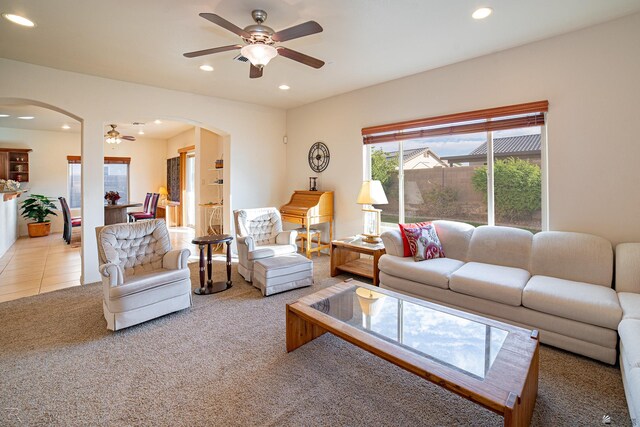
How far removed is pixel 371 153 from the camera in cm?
501

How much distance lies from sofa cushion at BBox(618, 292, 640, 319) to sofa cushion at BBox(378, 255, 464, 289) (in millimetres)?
1237

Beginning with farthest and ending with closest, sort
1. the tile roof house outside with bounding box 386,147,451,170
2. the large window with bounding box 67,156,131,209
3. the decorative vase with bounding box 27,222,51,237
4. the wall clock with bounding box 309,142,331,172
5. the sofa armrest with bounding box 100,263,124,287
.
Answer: the large window with bounding box 67,156,131,209, the decorative vase with bounding box 27,222,51,237, the wall clock with bounding box 309,142,331,172, the tile roof house outside with bounding box 386,147,451,170, the sofa armrest with bounding box 100,263,124,287

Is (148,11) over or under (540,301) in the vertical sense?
over

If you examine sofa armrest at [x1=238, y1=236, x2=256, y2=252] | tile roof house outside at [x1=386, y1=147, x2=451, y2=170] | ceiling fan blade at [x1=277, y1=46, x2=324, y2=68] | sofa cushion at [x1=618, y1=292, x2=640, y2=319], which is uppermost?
ceiling fan blade at [x1=277, y1=46, x2=324, y2=68]

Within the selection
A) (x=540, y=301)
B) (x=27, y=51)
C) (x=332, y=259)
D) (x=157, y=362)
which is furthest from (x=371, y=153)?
(x=27, y=51)

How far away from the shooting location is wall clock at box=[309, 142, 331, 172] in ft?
18.2

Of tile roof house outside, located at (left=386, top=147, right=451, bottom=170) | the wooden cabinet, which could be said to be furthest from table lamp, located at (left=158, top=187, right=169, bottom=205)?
tile roof house outside, located at (left=386, top=147, right=451, bottom=170)

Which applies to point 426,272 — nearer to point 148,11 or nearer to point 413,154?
point 413,154

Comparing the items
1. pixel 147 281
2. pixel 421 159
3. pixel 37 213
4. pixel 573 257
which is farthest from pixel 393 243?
pixel 37 213

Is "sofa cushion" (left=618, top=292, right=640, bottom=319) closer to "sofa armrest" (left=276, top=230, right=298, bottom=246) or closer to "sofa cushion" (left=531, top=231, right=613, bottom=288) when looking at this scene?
"sofa cushion" (left=531, top=231, right=613, bottom=288)

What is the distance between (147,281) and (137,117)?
284 centimetres

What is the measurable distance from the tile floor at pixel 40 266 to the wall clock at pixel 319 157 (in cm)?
272

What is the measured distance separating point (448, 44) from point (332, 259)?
9.70 feet

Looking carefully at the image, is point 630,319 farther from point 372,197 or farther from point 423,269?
point 372,197
